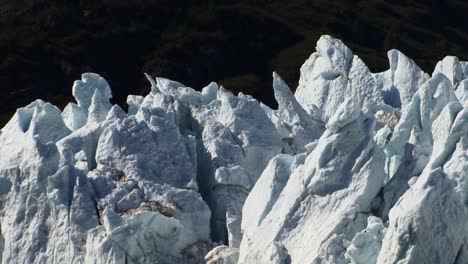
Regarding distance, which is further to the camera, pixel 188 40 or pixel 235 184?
pixel 188 40

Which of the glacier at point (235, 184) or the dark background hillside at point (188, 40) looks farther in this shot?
the dark background hillside at point (188, 40)

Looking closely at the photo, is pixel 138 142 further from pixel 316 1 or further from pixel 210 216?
pixel 316 1

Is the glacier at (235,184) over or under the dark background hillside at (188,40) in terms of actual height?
over

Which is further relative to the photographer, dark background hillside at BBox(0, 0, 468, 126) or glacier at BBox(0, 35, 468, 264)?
dark background hillside at BBox(0, 0, 468, 126)

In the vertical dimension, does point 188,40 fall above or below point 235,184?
below
